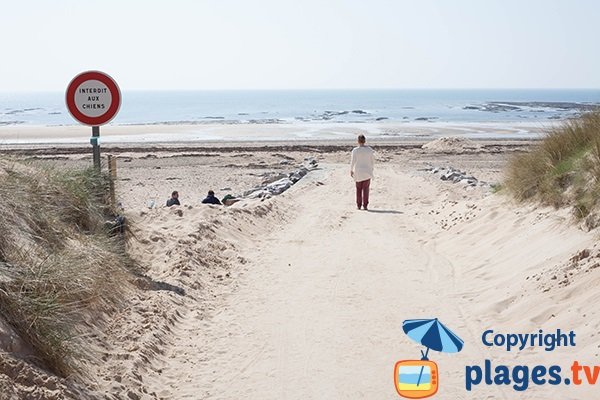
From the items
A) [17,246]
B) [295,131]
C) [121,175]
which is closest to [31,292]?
[17,246]

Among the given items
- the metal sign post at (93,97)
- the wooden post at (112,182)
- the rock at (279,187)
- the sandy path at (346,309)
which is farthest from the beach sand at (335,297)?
the rock at (279,187)

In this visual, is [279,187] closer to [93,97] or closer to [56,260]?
[93,97]

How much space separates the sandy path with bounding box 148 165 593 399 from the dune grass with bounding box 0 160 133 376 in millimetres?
787

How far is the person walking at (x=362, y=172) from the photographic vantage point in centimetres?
Answer: 1311

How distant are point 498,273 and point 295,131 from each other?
46696mm

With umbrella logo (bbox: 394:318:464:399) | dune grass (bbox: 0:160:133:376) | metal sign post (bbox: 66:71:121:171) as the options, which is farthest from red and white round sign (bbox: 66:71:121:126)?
umbrella logo (bbox: 394:318:464:399)

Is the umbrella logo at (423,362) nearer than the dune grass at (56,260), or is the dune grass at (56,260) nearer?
the dune grass at (56,260)

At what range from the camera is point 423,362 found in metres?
5.14

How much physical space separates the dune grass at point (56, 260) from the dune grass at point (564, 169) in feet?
16.4

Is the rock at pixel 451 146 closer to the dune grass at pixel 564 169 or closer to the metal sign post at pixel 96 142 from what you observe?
the dune grass at pixel 564 169

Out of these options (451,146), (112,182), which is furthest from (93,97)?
(451,146)

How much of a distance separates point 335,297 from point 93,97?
12.1 feet

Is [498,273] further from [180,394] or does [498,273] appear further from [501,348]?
[180,394]

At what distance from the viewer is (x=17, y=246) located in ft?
18.1
